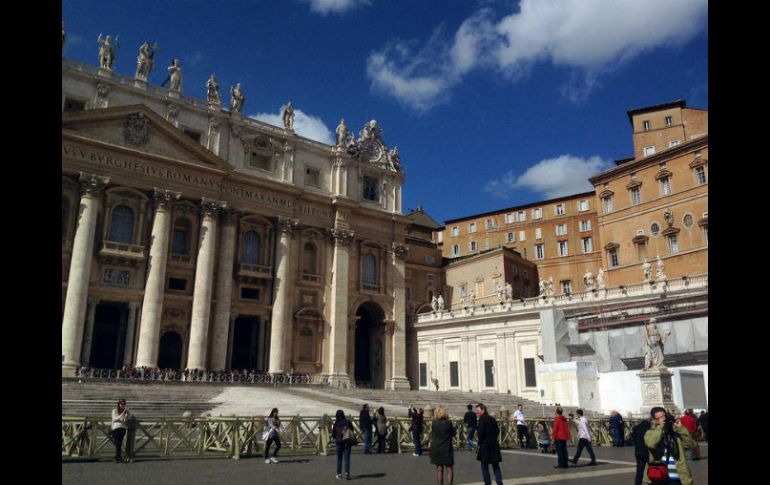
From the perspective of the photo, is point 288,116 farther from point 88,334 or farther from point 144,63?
point 88,334

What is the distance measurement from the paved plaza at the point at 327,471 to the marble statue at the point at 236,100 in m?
31.0

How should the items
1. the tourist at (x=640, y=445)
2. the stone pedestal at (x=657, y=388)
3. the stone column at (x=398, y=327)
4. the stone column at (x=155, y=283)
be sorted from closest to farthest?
the tourist at (x=640, y=445) < the stone pedestal at (x=657, y=388) < the stone column at (x=155, y=283) < the stone column at (x=398, y=327)

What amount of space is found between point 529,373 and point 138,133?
94.8ft

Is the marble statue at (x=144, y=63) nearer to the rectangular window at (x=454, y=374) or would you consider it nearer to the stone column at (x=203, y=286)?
the stone column at (x=203, y=286)

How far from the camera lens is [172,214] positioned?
37.3 meters

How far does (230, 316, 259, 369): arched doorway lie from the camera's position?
39500mm

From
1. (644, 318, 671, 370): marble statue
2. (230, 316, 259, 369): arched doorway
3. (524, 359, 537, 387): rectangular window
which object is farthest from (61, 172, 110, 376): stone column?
(644, 318, 671, 370): marble statue

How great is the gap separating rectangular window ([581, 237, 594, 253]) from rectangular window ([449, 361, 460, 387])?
18989mm

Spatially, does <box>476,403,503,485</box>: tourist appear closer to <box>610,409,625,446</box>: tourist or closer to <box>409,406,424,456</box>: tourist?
<box>409,406,424,456</box>: tourist

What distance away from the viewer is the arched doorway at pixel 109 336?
34.2m

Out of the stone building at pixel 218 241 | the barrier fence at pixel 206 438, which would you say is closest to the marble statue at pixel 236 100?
the stone building at pixel 218 241
